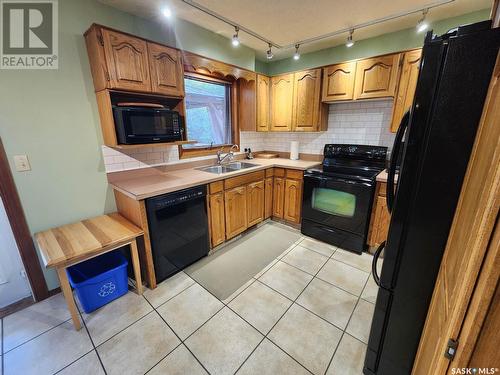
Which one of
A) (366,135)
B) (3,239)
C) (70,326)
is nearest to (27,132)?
(3,239)

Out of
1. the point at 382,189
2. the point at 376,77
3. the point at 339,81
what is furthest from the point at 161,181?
the point at 376,77

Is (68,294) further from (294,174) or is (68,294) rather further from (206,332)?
(294,174)

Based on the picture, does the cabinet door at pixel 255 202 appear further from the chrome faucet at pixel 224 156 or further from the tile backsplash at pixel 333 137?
the tile backsplash at pixel 333 137

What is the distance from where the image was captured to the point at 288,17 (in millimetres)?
2199

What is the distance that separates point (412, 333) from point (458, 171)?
82cm

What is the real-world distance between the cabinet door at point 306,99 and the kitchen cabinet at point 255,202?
3.48 feet

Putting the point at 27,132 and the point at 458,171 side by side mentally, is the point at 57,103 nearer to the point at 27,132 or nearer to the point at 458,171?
the point at 27,132

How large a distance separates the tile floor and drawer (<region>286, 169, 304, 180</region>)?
1.29m

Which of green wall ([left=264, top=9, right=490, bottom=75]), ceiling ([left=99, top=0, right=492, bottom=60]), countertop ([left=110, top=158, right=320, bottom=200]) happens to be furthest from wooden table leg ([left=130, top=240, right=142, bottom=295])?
green wall ([left=264, top=9, right=490, bottom=75])

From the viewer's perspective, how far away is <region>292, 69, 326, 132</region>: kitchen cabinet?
9.59 ft

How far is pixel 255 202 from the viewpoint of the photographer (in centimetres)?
299

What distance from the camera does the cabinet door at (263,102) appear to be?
128 inches

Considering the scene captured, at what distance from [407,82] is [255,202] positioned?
7.18 ft

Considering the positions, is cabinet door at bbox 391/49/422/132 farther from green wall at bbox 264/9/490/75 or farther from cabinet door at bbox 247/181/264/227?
cabinet door at bbox 247/181/264/227
